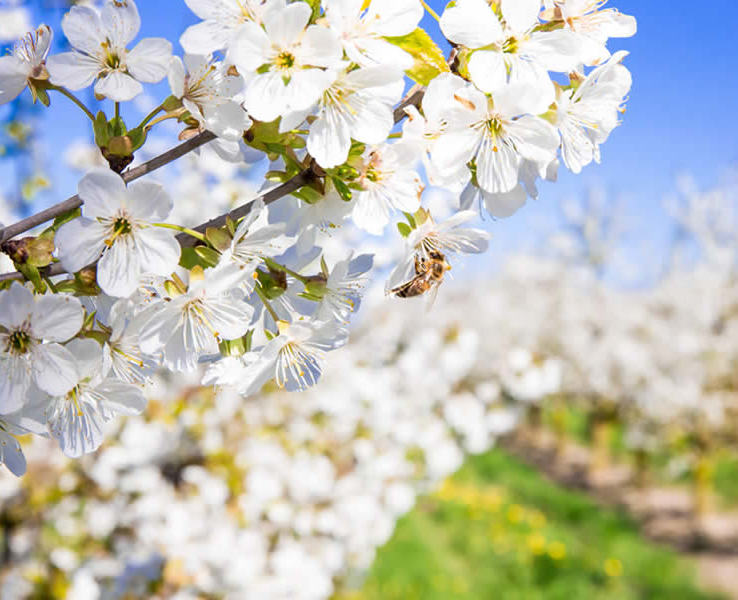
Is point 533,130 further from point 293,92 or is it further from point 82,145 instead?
point 82,145

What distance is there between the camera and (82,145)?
5270 millimetres

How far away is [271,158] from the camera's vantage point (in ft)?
2.53

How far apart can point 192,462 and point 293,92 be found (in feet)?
11.3

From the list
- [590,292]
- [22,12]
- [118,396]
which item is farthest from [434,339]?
[590,292]

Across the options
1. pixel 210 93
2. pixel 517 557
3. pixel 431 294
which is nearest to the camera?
pixel 210 93

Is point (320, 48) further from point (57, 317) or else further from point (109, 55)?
point (57, 317)

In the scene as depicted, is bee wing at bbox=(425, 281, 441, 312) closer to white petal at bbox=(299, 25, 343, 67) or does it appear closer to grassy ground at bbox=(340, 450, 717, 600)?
white petal at bbox=(299, 25, 343, 67)

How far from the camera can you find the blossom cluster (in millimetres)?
653

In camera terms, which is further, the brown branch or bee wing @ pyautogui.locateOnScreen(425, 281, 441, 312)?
bee wing @ pyautogui.locateOnScreen(425, 281, 441, 312)

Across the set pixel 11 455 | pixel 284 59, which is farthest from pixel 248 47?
pixel 11 455

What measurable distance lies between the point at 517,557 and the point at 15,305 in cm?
612

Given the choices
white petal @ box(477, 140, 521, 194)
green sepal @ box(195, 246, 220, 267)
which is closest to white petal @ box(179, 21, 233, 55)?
green sepal @ box(195, 246, 220, 267)

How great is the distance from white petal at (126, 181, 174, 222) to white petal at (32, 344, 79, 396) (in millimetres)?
172

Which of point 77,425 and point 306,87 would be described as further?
point 77,425
